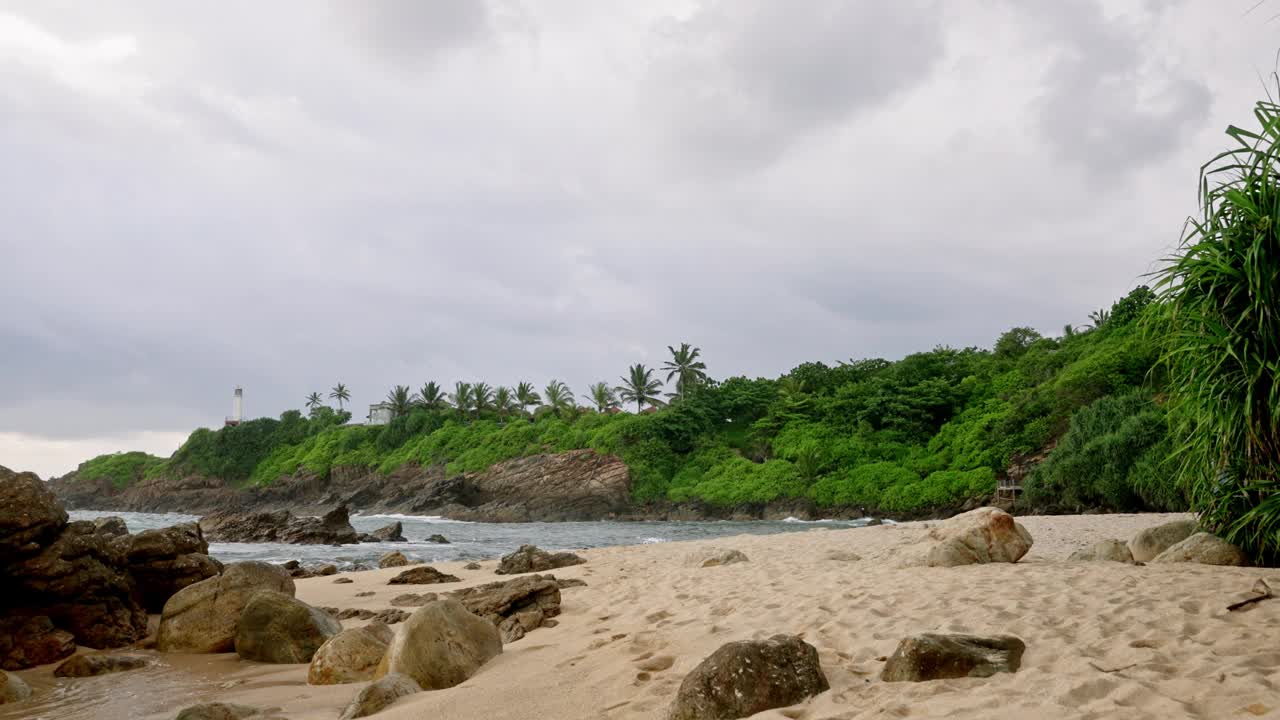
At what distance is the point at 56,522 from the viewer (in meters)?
7.40

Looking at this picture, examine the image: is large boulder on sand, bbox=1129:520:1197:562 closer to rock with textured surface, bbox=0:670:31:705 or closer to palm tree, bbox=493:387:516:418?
rock with textured surface, bbox=0:670:31:705

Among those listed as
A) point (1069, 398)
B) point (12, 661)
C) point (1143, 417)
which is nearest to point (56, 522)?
point (12, 661)

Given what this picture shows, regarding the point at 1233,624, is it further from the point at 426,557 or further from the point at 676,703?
the point at 426,557

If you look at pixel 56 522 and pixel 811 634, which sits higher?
pixel 56 522

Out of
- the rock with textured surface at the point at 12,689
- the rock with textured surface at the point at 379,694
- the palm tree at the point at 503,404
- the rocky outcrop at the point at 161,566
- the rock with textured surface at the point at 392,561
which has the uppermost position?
the palm tree at the point at 503,404

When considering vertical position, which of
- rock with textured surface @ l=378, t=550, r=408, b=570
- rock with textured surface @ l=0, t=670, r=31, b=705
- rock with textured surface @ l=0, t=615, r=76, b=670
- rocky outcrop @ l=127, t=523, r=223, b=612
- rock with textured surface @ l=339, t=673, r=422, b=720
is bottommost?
rock with textured surface @ l=378, t=550, r=408, b=570

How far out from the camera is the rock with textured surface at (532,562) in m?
12.8

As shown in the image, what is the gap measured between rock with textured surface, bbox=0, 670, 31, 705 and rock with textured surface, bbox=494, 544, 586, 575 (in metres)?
7.51

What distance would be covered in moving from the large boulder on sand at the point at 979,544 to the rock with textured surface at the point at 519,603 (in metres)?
4.10

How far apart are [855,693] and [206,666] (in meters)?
5.87

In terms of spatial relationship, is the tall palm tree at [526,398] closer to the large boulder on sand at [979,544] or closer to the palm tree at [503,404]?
the palm tree at [503,404]

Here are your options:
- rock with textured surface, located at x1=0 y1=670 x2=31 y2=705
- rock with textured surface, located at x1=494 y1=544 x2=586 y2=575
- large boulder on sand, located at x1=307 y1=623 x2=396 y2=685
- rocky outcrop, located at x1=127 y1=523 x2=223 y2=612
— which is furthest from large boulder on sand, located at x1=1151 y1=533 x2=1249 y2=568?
rocky outcrop, located at x1=127 y1=523 x2=223 y2=612

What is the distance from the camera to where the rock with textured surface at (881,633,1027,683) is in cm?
381

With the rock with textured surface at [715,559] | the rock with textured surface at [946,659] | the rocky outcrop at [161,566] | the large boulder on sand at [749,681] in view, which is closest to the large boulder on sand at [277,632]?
the rocky outcrop at [161,566]
